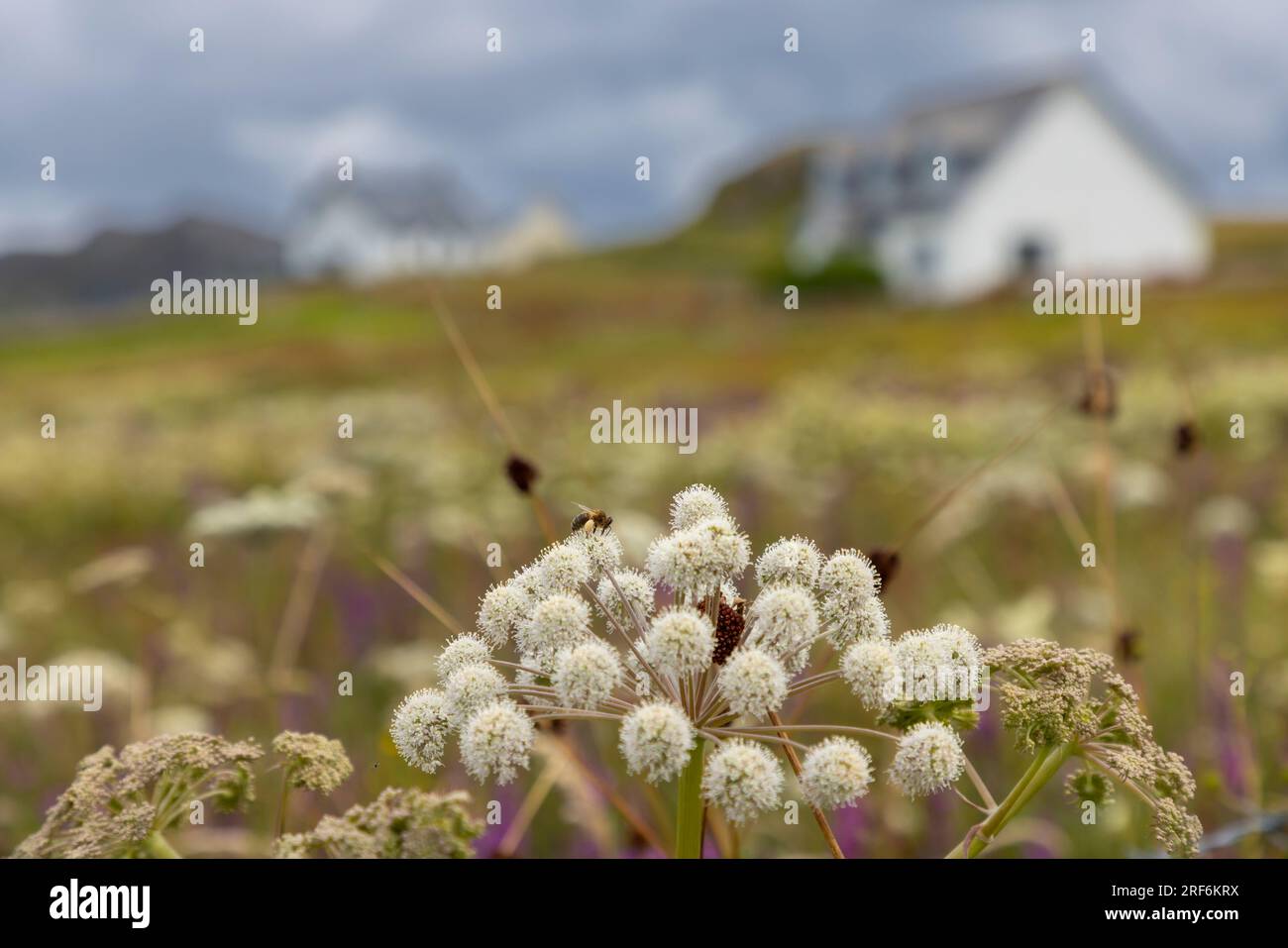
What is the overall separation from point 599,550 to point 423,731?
0.41m

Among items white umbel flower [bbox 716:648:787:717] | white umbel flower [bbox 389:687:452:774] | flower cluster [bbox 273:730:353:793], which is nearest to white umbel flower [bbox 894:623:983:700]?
white umbel flower [bbox 716:648:787:717]

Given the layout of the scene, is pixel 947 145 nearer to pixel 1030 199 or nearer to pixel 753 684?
pixel 1030 199

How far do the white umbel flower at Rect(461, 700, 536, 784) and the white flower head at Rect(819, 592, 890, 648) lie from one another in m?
0.50

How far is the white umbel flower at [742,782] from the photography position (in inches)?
55.4

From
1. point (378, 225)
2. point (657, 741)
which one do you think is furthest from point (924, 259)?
point (378, 225)

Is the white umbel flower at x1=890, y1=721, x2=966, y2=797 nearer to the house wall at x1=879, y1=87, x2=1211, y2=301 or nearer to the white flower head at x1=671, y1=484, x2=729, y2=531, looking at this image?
the white flower head at x1=671, y1=484, x2=729, y2=531

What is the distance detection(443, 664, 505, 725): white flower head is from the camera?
61.8 inches

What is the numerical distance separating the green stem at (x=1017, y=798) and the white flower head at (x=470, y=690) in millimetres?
706

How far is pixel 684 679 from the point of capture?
164 centimetres

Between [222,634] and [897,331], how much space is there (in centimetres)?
3147

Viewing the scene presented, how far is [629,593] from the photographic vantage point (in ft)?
6.08

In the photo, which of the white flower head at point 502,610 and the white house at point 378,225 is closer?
the white flower head at point 502,610

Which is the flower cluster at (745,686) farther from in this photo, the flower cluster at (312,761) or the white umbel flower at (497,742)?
the flower cluster at (312,761)

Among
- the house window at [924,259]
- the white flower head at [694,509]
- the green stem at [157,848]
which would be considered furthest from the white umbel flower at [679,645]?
the house window at [924,259]
